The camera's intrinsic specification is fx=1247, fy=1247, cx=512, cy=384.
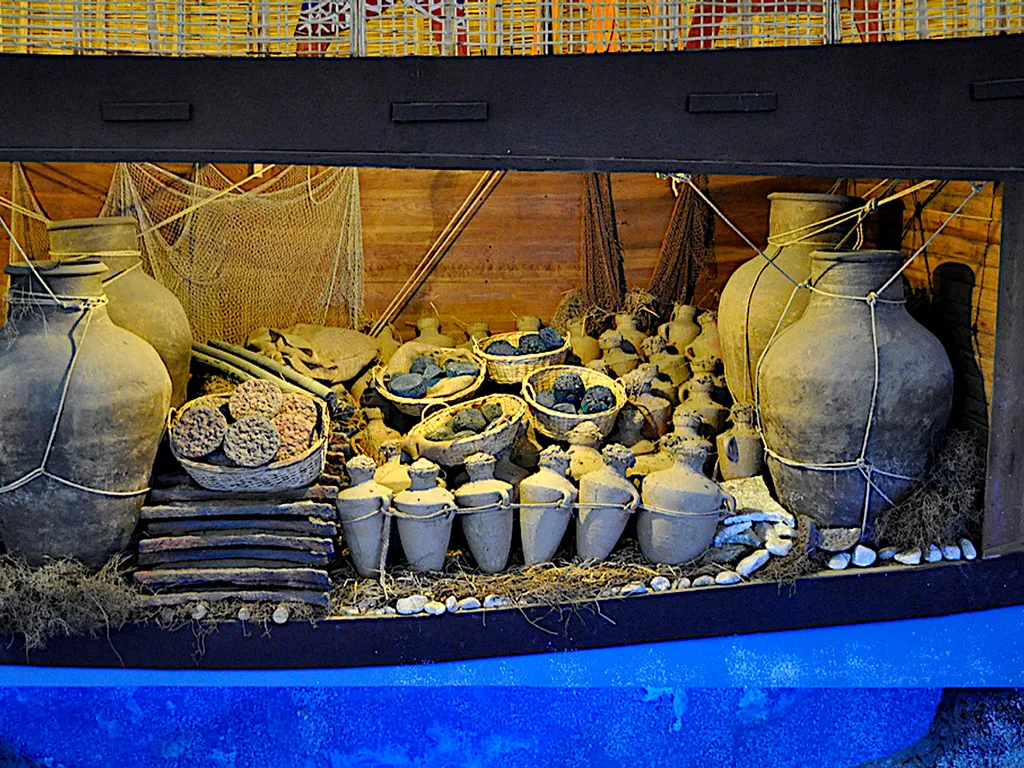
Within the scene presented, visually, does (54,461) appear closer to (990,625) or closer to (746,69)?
(746,69)

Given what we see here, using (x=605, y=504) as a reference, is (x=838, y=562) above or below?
below

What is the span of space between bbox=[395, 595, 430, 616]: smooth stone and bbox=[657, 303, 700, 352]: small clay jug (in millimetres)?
2665

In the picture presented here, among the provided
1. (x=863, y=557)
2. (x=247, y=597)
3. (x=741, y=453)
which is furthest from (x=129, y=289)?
(x=863, y=557)

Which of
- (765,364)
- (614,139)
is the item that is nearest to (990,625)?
(765,364)

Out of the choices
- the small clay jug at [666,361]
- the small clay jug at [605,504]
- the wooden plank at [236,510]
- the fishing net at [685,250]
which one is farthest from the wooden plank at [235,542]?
the fishing net at [685,250]

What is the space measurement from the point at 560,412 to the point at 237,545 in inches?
73.4

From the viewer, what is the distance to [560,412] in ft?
22.2

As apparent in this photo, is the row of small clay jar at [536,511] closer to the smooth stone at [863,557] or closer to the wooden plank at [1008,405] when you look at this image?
the smooth stone at [863,557]

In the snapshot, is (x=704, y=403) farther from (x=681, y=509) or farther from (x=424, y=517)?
(x=424, y=517)

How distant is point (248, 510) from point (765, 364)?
2670 mm

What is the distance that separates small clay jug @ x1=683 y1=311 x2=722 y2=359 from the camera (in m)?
7.61

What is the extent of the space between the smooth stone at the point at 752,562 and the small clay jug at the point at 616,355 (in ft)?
5.89

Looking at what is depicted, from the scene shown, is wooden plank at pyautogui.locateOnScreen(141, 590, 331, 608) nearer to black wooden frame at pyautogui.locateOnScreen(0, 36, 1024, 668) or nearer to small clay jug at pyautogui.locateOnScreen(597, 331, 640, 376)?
black wooden frame at pyautogui.locateOnScreen(0, 36, 1024, 668)

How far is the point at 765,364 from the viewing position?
634 centimetres
